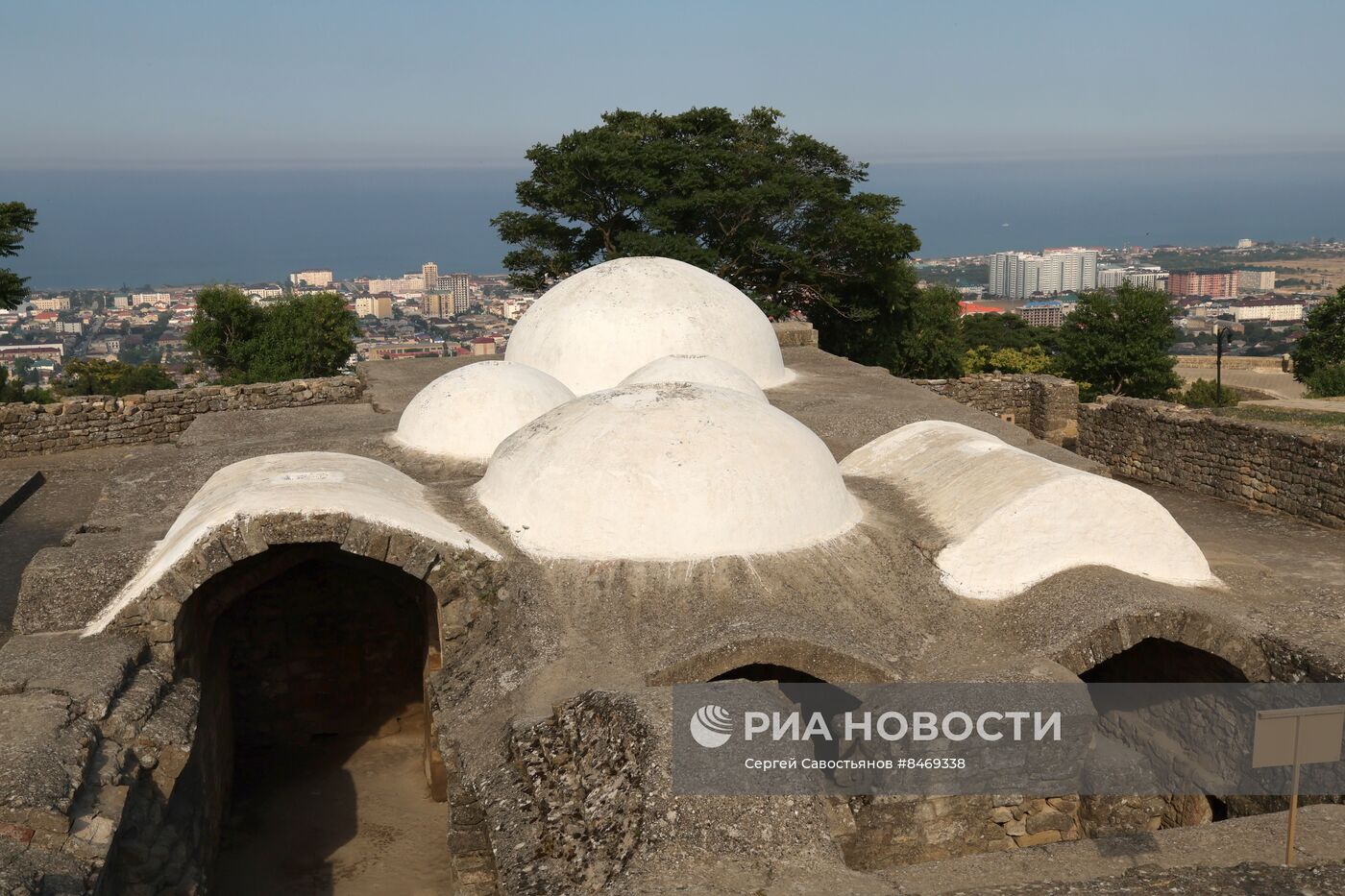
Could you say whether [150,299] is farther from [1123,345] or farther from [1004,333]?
[1123,345]

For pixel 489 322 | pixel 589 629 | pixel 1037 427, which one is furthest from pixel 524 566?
pixel 489 322

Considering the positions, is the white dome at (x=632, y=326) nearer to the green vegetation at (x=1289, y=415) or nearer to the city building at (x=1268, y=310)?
the green vegetation at (x=1289, y=415)

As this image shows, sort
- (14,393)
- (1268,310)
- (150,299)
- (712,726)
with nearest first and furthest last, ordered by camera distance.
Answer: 1. (712,726)
2. (14,393)
3. (1268,310)
4. (150,299)

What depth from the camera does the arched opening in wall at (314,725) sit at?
854 cm

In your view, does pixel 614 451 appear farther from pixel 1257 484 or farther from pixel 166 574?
pixel 1257 484

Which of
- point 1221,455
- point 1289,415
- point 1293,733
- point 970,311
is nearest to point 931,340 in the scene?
point 1289,415

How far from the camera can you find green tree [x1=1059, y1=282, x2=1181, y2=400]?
25.7m

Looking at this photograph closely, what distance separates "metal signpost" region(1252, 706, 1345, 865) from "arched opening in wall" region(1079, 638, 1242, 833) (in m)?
2.59

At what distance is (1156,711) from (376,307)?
7130 centimetres

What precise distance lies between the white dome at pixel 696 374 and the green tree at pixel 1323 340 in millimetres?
23034

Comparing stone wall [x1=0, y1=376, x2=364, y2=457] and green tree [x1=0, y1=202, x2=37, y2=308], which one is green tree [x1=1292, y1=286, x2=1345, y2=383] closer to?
stone wall [x1=0, y1=376, x2=364, y2=457]

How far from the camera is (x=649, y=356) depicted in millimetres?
13945

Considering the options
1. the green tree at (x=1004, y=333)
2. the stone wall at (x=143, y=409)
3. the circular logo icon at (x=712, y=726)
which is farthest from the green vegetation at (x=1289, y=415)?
the green tree at (x=1004, y=333)

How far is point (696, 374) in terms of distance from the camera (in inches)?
467
